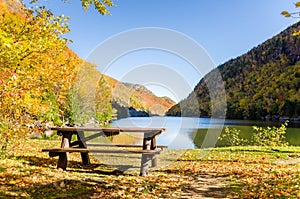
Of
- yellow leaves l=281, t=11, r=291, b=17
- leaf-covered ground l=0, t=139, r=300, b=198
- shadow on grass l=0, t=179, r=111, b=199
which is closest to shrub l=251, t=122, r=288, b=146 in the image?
leaf-covered ground l=0, t=139, r=300, b=198

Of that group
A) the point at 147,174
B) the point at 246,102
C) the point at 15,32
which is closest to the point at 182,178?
the point at 147,174

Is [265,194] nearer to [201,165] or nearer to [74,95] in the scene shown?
[201,165]

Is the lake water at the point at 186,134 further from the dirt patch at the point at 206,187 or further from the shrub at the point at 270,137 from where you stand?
the dirt patch at the point at 206,187

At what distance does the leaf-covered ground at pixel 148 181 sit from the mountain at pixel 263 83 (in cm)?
5148

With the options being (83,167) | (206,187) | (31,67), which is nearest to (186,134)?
(83,167)

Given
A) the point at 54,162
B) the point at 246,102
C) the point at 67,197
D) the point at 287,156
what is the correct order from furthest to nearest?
the point at 246,102, the point at 287,156, the point at 54,162, the point at 67,197

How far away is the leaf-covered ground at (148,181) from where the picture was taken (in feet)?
15.4

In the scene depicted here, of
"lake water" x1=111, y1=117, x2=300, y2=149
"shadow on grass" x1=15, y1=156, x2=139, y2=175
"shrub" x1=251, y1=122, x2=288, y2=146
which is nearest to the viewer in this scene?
"shadow on grass" x1=15, y1=156, x2=139, y2=175

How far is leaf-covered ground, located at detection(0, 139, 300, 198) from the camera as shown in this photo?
470cm

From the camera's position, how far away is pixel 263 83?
352 ft

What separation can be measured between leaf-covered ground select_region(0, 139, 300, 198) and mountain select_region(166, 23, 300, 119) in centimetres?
5148

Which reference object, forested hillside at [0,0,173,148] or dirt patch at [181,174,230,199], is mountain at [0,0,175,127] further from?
dirt patch at [181,174,230,199]

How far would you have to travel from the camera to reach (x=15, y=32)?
754cm

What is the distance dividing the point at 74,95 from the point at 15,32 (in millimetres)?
18485
